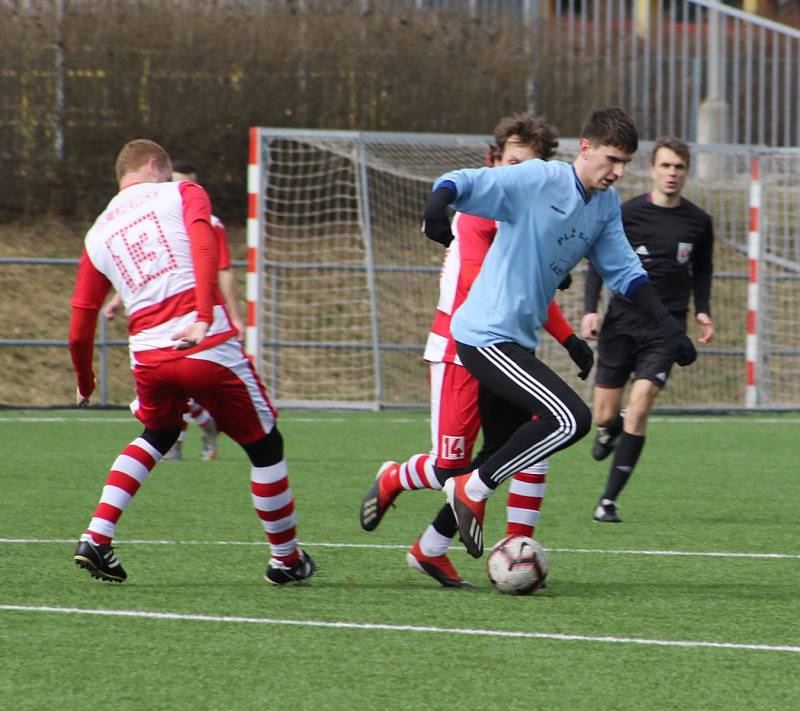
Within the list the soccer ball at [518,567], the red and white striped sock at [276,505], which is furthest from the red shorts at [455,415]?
the red and white striped sock at [276,505]

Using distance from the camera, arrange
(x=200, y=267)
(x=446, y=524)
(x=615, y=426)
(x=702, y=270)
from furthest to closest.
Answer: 1. (x=615, y=426)
2. (x=702, y=270)
3. (x=446, y=524)
4. (x=200, y=267)

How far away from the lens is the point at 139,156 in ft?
20.9

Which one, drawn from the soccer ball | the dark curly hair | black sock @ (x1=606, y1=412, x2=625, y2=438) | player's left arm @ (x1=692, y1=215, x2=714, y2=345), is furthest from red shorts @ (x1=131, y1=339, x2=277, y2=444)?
player's left arm @ (x1=692, y1=215, x2=714, y2=345)

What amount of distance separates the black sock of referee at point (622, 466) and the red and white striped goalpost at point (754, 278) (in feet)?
23.6

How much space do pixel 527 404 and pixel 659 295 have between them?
3.22 metres

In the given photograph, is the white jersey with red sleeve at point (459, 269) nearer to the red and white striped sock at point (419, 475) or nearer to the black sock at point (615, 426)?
the red and white striped sock at point (419, 475)

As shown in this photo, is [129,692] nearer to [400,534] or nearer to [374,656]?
[374,656]

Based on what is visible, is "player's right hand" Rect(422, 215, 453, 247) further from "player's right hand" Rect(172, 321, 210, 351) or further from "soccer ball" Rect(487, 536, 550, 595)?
"soccer ball" Rect(487, 536, 550, 595)

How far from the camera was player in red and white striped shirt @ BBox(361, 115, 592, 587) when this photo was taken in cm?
647

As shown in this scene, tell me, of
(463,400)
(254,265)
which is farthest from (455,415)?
(254,265)

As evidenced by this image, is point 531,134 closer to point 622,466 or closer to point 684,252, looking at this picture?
point 622,466

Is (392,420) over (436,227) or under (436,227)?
under

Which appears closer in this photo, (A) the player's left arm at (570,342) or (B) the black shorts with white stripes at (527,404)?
(B) the black shorts with white stripes at (527,404)

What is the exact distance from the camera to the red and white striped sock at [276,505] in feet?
20.7
